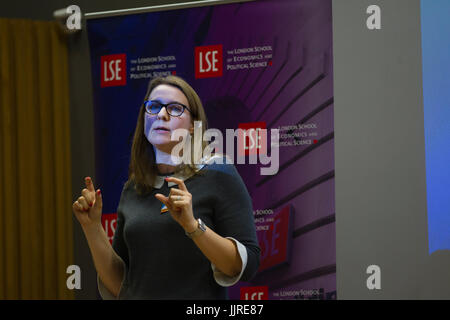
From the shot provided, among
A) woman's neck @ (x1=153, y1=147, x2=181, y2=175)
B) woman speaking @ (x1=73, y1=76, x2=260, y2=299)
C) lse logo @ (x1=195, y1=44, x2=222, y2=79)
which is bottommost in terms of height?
woman speaking @ (x1=73, y1=76, x2=260, y2=299)

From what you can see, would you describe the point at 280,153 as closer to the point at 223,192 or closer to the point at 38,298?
the point at 223,192

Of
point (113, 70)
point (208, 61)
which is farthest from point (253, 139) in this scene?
point (113, 70)

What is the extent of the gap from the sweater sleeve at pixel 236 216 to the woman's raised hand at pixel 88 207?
0.39 meters

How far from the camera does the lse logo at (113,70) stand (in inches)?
139

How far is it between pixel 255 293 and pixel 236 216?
1.51 metres

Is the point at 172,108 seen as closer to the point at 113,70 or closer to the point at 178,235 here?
the point at 178,235

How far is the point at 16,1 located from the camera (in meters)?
3.85

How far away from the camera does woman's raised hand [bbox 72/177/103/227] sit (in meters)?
1.93

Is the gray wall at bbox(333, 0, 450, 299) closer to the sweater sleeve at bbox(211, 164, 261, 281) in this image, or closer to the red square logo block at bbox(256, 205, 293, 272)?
the red square logo block at bbox(256, 205, 293, 272)

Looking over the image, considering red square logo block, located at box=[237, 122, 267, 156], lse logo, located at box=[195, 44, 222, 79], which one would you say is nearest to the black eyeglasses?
red square logo block, located at box=[237, 122, 267, 156]

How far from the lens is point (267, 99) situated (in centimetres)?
331

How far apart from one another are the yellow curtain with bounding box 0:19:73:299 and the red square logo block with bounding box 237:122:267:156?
114 cm

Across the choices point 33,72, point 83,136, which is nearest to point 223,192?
point 83,136
